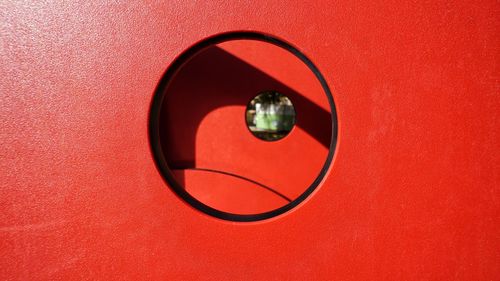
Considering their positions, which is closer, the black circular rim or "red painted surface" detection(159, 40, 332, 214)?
the black circular rim

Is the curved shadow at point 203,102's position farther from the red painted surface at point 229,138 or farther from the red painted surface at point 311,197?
the red painted surface at point 311,197

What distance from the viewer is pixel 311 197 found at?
1741 millimetres

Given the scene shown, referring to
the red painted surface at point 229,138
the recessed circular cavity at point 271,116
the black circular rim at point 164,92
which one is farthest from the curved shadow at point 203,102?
the recessed circular cavity at point 271,116

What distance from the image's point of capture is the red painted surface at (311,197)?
5.45ft

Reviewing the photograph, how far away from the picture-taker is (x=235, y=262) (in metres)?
1.75

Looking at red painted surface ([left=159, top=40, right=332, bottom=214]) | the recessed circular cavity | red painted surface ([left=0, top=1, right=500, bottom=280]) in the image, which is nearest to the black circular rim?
red painted surface ([left=0, top=1, right=500, bottom=280])

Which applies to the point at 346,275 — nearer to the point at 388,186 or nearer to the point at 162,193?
the point at 388,186

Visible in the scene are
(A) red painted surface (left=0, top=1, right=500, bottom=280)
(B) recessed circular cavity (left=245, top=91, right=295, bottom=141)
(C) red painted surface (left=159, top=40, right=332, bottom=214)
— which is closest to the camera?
(A) red painted surface (left=0, top=1, right=500, bottom=280)

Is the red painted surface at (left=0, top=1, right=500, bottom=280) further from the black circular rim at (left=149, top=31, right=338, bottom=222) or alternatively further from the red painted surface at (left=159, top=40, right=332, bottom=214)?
the red painted surface at (left=159, top=40, right=332, bottom=214)

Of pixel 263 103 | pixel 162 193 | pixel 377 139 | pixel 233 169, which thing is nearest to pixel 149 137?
pixel 162 193

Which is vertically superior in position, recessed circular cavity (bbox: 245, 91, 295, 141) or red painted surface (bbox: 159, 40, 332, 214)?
recessed circular cavity (bbox: 245, 91, 295, 141)

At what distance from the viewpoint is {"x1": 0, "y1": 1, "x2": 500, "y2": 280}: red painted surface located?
1.66 meters

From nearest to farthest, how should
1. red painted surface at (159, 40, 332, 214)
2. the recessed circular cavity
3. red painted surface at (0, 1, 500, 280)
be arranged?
1. red painted surface at (0, 1, 500, 280)
2. red painted surface at (159, 40, 332, 214)
3. the recessed circular cavity

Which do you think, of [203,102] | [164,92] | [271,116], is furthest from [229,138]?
[271,116]
